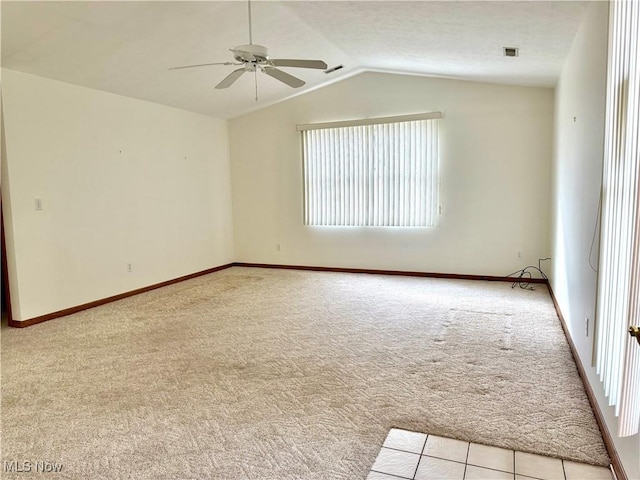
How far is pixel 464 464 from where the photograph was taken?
203cm

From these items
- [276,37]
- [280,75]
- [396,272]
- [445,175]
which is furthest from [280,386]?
[445,175]

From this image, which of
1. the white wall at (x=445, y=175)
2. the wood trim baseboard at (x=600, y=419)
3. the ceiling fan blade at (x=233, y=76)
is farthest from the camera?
the white wall at (x=445, y=175)

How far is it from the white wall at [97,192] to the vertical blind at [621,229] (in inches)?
187

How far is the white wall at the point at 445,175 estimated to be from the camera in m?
5.64

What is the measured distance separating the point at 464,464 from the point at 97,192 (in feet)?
15.4

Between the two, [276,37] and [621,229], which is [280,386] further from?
[276,37]

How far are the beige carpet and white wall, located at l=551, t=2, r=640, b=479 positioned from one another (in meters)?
0.25

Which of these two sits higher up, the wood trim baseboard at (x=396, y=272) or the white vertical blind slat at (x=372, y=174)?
the white vertical blind slat at (x=372, y=174)

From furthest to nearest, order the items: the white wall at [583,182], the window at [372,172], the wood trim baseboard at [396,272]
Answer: the window at [372,172] < the wood trim baseboard at [396,272] < the white wall at [583,182]

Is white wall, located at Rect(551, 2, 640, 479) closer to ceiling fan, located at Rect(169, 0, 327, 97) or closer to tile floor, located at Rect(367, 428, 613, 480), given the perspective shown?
tile floor, located at Rect(367, 428, 613, 480)

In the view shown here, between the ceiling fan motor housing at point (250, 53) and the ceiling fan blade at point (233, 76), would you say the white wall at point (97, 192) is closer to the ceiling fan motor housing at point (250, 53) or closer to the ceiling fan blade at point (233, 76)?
the ceiling fan blade at point (233, 76)

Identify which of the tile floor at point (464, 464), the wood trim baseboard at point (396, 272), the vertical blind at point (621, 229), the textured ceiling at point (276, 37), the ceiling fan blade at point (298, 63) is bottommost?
the tile floor at point (464, 464)

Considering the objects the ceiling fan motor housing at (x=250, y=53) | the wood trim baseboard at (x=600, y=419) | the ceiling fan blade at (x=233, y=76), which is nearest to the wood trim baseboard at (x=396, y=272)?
the wood trim baseboard at (x=600, y=419)

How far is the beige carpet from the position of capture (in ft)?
7.10
